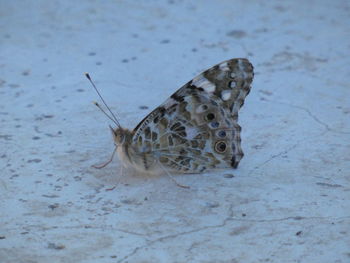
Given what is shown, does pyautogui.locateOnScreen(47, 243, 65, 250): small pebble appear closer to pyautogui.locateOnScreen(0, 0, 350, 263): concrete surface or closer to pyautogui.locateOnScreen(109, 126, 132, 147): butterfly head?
pyautogui.locateOnScreen(0, 0, 350, 263): concrete surface

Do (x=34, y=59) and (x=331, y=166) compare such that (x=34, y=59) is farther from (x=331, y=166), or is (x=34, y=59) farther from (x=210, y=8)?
(x=331, y=166)

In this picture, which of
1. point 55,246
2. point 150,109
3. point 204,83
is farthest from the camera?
point 150,109

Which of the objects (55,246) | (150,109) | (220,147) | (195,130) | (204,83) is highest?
(204,83)

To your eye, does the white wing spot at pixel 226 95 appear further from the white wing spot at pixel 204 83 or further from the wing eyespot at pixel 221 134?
the wing eyespot at pixel 221 134

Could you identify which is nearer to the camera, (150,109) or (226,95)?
(226,95)

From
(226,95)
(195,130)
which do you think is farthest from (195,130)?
(226,95)

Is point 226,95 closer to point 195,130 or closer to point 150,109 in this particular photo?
point 195,130

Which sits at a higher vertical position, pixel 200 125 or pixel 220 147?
pixel 200 125

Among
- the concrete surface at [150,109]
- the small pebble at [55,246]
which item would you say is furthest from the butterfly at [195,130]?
the small pebble at [55,246]
